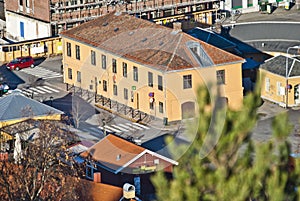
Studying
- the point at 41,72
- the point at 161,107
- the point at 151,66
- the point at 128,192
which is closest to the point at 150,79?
the point at 151,66

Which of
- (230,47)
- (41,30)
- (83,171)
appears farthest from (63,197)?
(41,30)

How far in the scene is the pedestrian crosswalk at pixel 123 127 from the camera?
166ft

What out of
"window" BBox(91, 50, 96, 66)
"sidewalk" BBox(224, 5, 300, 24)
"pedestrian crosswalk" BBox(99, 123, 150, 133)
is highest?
"window" BBox(91, 50, 96, 66)

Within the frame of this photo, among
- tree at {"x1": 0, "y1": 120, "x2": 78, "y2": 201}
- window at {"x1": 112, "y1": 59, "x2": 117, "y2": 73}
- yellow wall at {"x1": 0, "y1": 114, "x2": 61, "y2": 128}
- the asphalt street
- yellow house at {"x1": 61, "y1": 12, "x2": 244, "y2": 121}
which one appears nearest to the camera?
tree at {"x1": 0, "y1": 120, "x2": 78, "y2": 201}

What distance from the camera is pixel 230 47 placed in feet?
193

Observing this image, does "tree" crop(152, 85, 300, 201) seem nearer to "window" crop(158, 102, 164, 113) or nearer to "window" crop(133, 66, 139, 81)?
"window" crop(158, 102, 164, 113)

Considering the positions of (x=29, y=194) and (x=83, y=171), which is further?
(x=83, y=171)

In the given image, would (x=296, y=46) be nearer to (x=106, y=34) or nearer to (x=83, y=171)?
(x=106, y=34)

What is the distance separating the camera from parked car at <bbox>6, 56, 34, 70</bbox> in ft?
200

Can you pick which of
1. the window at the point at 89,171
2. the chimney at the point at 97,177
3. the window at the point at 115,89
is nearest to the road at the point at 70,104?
the window at the point at 115,89

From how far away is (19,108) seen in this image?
47.0 m

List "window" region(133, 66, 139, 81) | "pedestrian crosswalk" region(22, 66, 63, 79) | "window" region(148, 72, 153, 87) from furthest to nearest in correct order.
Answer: "pedestrian crosswalk" region(22, 66, 63, 79), "window" region(133, 66, 139, 81), "window" region(148, 72, 153, 87)

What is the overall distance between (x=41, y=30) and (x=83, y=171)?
27.6 meters

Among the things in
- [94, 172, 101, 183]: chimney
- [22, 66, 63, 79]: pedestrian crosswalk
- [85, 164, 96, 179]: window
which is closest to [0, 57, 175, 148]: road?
[22, 66, 63, 79]: pedestrian crosswalk
